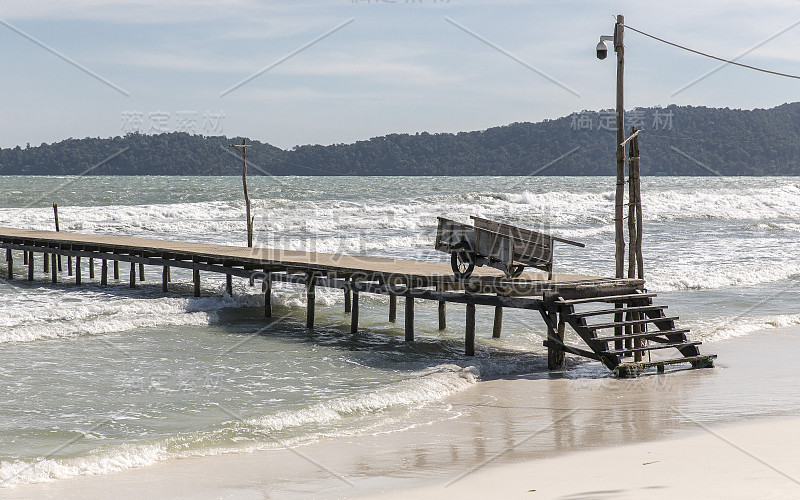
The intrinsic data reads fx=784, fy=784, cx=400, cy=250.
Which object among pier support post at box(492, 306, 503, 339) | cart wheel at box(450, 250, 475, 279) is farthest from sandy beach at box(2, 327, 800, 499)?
pier support post at box(492, 306, 503, 339)

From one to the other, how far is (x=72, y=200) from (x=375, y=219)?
27099 mm

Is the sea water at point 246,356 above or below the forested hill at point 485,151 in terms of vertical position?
below

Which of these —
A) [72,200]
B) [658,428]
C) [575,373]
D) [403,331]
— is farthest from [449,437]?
[72,200]

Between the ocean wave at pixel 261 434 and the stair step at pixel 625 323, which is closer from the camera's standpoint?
the ocean wave at pixel 261 434

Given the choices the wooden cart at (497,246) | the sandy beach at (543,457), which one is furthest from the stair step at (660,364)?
the wooden cart at (497,246)

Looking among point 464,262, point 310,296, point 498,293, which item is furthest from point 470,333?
point 310,296

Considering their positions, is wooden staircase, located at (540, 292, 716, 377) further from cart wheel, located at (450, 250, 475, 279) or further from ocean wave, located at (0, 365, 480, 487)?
ocean wave, located at (0, 365, 480, 487)

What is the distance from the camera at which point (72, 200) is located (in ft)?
197

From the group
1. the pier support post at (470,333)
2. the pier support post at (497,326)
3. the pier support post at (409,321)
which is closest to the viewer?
the pier support post at (470,333)

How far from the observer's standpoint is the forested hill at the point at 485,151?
215 feet

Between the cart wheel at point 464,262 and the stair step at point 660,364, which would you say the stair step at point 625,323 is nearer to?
Answer: the stair step at point 660,364

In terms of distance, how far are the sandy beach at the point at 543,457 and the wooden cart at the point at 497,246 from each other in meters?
2.38

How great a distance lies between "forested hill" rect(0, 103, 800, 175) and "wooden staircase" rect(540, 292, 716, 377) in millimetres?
34736

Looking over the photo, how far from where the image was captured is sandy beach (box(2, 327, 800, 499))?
621 centimetres
